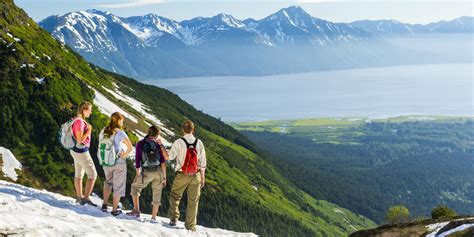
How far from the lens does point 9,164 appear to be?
9000 cm

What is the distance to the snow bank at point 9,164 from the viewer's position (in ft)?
276

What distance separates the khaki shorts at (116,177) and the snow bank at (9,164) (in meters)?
67.4

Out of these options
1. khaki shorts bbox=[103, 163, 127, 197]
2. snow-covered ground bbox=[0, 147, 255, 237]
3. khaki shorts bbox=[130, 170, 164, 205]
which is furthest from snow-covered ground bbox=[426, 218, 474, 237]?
khaki shorts bbox=[103, 163, 127, 197]

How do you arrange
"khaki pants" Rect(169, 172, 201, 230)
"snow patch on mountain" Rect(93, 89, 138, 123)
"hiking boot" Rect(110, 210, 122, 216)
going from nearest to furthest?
"khaki pants" Rect(169, 172, 201, 230) < "hiking boot" Rect(110, 210, 122, 216) < "snow patch on mountain" Rect(93, 89, 138, 123)

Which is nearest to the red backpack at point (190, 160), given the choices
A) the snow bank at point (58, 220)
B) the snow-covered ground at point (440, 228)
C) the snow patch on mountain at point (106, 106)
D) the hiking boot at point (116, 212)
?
the snow bank at point (58, 220)

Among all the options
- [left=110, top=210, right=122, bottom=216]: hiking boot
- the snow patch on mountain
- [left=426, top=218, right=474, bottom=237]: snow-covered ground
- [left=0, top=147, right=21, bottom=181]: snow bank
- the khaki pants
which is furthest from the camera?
the snow patch on mountain

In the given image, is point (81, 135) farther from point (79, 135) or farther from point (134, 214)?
point (134, 214)

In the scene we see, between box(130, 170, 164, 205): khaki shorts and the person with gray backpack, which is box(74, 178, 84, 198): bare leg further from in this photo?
box(130, 170, 164, 205): khaki shorts

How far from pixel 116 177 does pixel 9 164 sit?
77728 millimetres

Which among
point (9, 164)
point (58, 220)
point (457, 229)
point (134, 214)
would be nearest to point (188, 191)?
point (134, 214)

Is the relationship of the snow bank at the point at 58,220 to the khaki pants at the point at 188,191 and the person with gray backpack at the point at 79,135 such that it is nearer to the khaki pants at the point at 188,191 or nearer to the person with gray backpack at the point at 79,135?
the khaki pants at the point at 188,191

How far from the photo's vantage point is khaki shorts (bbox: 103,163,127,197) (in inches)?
864

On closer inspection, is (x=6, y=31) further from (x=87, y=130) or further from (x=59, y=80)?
(x=87, y=130)

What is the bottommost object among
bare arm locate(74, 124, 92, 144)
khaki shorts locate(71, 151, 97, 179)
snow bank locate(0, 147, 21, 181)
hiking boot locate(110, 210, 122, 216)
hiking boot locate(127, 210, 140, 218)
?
snow bank locate(0, 147, 21, 181)
